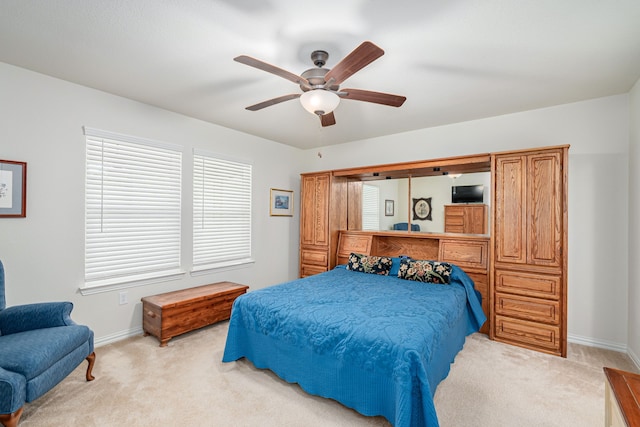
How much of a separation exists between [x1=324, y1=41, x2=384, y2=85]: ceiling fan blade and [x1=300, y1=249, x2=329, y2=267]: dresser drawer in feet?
9.98

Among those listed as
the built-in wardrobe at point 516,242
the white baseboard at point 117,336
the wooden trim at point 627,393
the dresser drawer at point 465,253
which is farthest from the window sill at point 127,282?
the wooden trim at point 627,393

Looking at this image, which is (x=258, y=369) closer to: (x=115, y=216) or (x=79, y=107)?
(x=115, y=216)


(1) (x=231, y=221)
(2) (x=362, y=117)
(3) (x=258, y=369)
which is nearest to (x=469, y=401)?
(3) (x=258, y=369)

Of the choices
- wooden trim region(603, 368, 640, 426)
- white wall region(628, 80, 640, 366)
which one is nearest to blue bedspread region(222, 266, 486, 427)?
wooden trim region(603, 368, 640, 426)

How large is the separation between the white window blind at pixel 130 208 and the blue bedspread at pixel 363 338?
1487 mm

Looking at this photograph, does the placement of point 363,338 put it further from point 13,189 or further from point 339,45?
point 13,189

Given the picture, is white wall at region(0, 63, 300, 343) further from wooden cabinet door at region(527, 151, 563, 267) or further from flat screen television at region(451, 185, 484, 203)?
wooden cabinet door at region(527, 151, 563, 267)

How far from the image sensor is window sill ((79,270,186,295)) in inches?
119

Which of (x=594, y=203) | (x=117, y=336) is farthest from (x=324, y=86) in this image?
(x=117, y=336)

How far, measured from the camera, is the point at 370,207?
4684 mm

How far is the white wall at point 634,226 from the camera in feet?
9.00

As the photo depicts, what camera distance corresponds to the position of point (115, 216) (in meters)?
3.20

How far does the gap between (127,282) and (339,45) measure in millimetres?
3207

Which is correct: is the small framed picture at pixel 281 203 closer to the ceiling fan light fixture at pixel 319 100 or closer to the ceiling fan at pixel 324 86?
the ceiling fan at pixel 324 86
